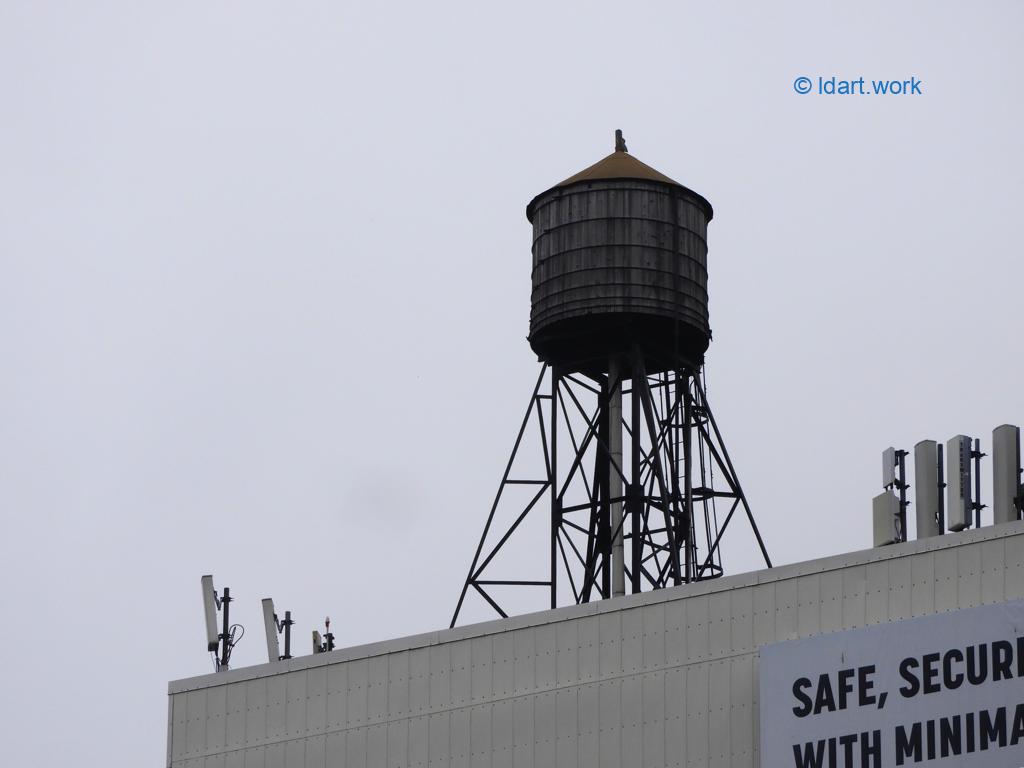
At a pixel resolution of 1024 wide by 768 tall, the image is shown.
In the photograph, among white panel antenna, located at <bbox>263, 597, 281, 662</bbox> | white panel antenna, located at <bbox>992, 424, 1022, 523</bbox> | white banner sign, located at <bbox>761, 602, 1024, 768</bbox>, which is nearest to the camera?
white banner sign, located at <bbox>761, 602, 1024, 768</bbox>

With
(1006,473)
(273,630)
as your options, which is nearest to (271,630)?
(273,630)

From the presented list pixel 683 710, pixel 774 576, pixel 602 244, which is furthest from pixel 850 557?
pixel 602 244

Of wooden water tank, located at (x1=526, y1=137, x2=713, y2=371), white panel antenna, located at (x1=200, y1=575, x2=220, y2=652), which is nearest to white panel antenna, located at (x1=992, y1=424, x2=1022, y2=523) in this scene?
wooden water tank, located at (x1=526, y1=137, x2=713, y2=371)

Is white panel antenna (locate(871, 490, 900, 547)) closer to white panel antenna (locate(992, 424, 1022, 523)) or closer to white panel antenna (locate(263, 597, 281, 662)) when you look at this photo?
white panel antenna (locate(992, 424, 1022, 523))

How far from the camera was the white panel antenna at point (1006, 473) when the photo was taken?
34.2m

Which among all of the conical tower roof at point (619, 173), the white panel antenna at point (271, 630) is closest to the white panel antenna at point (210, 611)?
the white panel antenna at point (271, 630)

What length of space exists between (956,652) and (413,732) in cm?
1123

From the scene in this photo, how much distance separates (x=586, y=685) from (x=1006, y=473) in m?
8.34

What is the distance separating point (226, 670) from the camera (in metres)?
42.6

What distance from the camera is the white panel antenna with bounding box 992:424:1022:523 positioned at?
34250 mm

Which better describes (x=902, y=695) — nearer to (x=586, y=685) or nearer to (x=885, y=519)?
(x=885, y=519)

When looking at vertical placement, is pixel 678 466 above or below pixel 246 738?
above

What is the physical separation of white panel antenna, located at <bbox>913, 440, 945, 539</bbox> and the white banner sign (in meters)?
2.40

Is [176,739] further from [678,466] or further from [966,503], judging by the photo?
[966,503]
